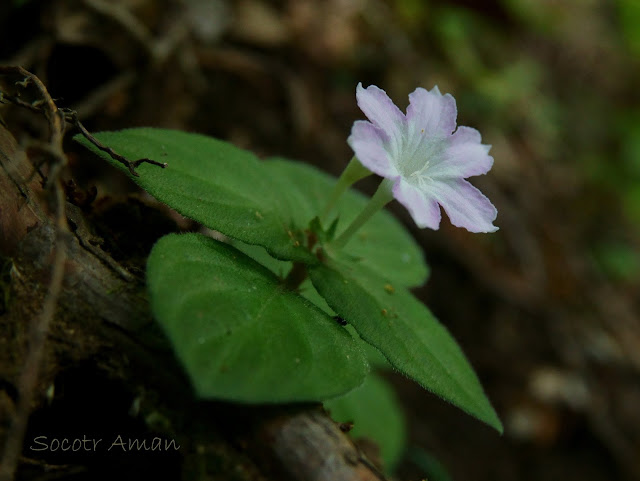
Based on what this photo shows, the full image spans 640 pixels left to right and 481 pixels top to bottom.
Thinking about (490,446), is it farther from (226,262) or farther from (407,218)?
(226,262)

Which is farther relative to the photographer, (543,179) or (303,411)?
(543,179)

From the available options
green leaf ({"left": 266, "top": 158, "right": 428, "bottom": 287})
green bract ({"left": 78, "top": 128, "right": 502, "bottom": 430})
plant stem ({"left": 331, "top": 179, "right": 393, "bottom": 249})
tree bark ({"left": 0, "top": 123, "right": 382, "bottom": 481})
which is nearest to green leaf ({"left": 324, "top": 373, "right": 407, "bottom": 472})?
green leaf ({"left": 266, "top": 158, "right": 428, "bottom": 287})

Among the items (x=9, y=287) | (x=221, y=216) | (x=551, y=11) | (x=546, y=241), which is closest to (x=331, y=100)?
(x=546, y=241)

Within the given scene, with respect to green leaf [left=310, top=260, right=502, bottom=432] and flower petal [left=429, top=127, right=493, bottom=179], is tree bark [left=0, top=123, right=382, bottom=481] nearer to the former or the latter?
green leaf [left=310, top=260, right=502, bottom=432]

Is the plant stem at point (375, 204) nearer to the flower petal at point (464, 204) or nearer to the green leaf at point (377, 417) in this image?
the flower petal at point (464, 204)

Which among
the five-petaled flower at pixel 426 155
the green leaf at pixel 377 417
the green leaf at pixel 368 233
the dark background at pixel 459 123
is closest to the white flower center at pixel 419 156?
the five-petaled flower at pixel 426 155

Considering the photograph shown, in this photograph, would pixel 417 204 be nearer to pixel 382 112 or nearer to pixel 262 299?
pixel 382 112

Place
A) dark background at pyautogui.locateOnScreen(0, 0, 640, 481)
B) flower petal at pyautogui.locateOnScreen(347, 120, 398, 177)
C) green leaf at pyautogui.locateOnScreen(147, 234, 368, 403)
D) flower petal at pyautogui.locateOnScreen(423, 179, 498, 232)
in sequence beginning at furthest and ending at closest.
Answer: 1. dark background at pyautogui.locateOnScreen(0, 0, 640, 481)
2. flower petal at pyautogui.locateOnScreen(423, 179, 498, 232)
3. flower petal at pyautogui.locateOnScreen(347, 120, 398, 177)
4. green leaf at pyautogui.locateOnScreen(147, 234, 368, 403)
